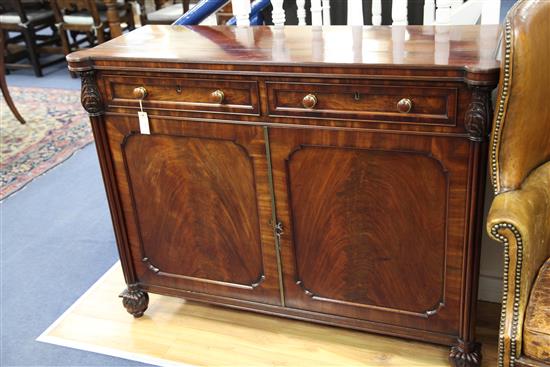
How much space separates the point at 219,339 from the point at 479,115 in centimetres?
105

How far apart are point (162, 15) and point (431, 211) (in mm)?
3453

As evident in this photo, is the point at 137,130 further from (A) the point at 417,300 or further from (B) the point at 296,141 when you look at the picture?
(A) the point at 417,300

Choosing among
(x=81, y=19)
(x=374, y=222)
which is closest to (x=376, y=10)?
(x=374, y=222)

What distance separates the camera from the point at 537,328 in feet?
4.02

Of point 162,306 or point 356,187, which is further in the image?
point 162,306

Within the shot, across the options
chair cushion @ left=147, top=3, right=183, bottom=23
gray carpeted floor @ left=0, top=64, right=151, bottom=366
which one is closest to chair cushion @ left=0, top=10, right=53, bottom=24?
chair cushion @ left=147, top=3, right=183, bottom=23

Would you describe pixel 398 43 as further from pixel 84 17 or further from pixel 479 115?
pixel 84 17

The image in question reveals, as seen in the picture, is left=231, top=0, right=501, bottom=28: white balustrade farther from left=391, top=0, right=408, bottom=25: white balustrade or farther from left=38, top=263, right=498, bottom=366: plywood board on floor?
left=38, top=263, right=498, bottom=366: plywood board on floor

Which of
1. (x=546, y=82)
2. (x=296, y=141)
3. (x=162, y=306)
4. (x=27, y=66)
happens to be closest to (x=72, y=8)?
(x=27, y=66)

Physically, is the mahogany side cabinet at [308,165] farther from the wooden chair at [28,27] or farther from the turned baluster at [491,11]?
the wooden chair at [28,27]

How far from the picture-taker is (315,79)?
56.9 inches

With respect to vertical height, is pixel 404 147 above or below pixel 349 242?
above

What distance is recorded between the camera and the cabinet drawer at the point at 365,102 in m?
1.37

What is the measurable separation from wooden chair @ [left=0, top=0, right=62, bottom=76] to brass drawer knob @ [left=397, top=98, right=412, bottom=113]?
3.98 metres
